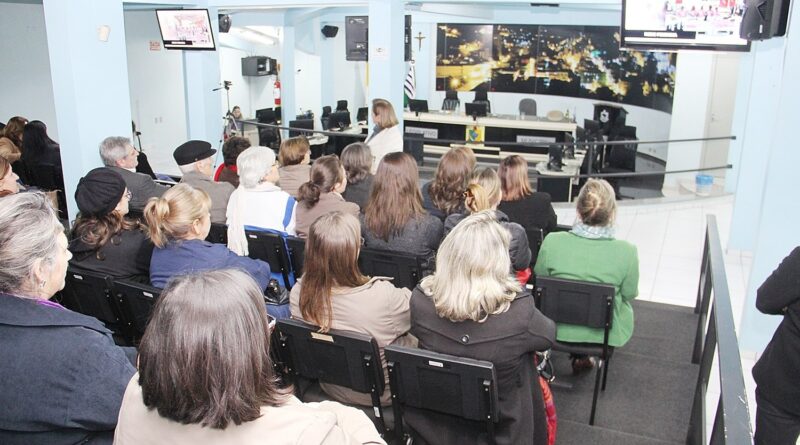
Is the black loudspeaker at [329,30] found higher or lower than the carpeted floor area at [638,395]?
higher

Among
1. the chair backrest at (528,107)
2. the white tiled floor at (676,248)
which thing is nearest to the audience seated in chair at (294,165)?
the white tiled floor at (676,248)

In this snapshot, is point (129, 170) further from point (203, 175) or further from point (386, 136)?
point (386, 136)

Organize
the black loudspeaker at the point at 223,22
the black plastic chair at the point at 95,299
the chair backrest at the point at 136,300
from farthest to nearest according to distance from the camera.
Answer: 1. the black loudspeaker at the point at 223,22
2. the black plastic chair at the point at 95,299
3. the chair backrest at the point at 136,300

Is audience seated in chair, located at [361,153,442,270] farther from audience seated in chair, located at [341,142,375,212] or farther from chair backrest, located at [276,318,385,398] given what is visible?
chair backrest, located at [276,318,385,398]

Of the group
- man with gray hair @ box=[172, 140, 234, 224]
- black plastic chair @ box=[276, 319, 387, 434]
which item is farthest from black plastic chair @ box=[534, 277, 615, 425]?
man with gray hair @ box=[172, 140, 234, 224]

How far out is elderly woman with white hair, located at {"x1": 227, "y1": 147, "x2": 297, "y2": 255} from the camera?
4.09 meters

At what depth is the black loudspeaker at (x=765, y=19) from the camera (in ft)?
14.2

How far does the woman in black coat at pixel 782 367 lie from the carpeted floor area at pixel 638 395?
24.5 inches

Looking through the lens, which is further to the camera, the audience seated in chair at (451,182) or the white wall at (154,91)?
the white wall at (154,91)

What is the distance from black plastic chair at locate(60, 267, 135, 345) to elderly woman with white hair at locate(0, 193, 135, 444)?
1.41m

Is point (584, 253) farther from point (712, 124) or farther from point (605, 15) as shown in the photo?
point (605, 15)

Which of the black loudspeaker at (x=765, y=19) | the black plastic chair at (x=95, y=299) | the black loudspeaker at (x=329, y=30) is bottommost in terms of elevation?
the black plastic chair at (x=95, y=299)

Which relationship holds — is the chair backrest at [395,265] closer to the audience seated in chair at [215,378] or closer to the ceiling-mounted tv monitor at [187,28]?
the audience seated in chair at [215,378]

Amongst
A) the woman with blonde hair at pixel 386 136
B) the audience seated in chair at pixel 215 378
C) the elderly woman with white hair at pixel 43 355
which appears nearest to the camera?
the audience seated in chair at pixel 215 378
